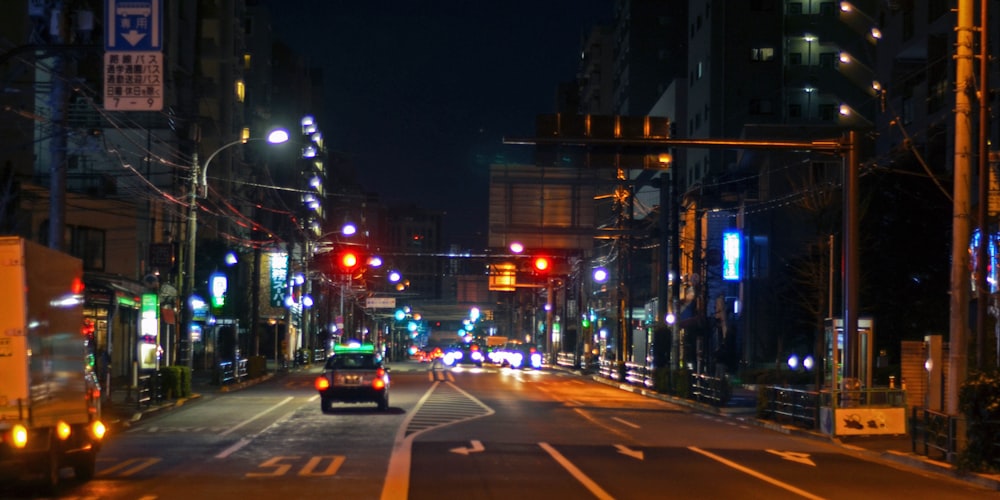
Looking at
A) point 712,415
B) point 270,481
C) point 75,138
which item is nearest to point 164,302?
point 75,138

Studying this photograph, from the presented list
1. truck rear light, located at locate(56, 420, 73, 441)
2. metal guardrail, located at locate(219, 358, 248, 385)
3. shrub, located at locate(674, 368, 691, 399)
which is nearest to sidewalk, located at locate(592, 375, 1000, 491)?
shrub, located at locate(674, 368, 691, 399)

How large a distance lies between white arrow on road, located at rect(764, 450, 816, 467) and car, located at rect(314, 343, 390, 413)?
12.9 metres

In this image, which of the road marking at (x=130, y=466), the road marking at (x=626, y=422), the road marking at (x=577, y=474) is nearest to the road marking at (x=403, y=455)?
the road marking at (x=577, y=474)

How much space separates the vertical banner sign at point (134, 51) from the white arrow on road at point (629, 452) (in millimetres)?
10665

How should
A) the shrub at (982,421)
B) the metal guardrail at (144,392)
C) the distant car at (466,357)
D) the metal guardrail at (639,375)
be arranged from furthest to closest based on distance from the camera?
the distant car at (466,357)
the metal guardrail at (639,375)
the metal guardrail at (144,392)
the shrub at (982,421)

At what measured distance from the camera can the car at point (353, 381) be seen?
112ft

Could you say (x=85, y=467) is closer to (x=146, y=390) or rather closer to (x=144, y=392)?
(x=144, y=392)

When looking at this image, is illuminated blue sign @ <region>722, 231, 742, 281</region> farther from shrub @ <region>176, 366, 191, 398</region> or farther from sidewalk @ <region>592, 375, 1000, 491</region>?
shrub @ <region>176, 366, 191, 398</region>

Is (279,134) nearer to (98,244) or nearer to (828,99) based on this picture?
(98,244)

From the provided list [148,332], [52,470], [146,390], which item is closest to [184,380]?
[146,390]

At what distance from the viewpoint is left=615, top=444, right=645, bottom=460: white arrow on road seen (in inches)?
905

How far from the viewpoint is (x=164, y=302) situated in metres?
55.4

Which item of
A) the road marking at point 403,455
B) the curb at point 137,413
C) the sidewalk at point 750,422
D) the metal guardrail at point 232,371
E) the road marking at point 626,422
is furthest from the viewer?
the metal guardrail at point 232,371

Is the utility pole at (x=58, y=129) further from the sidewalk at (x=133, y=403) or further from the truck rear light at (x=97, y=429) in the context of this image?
the truck rear light at (x=97, y=429)
